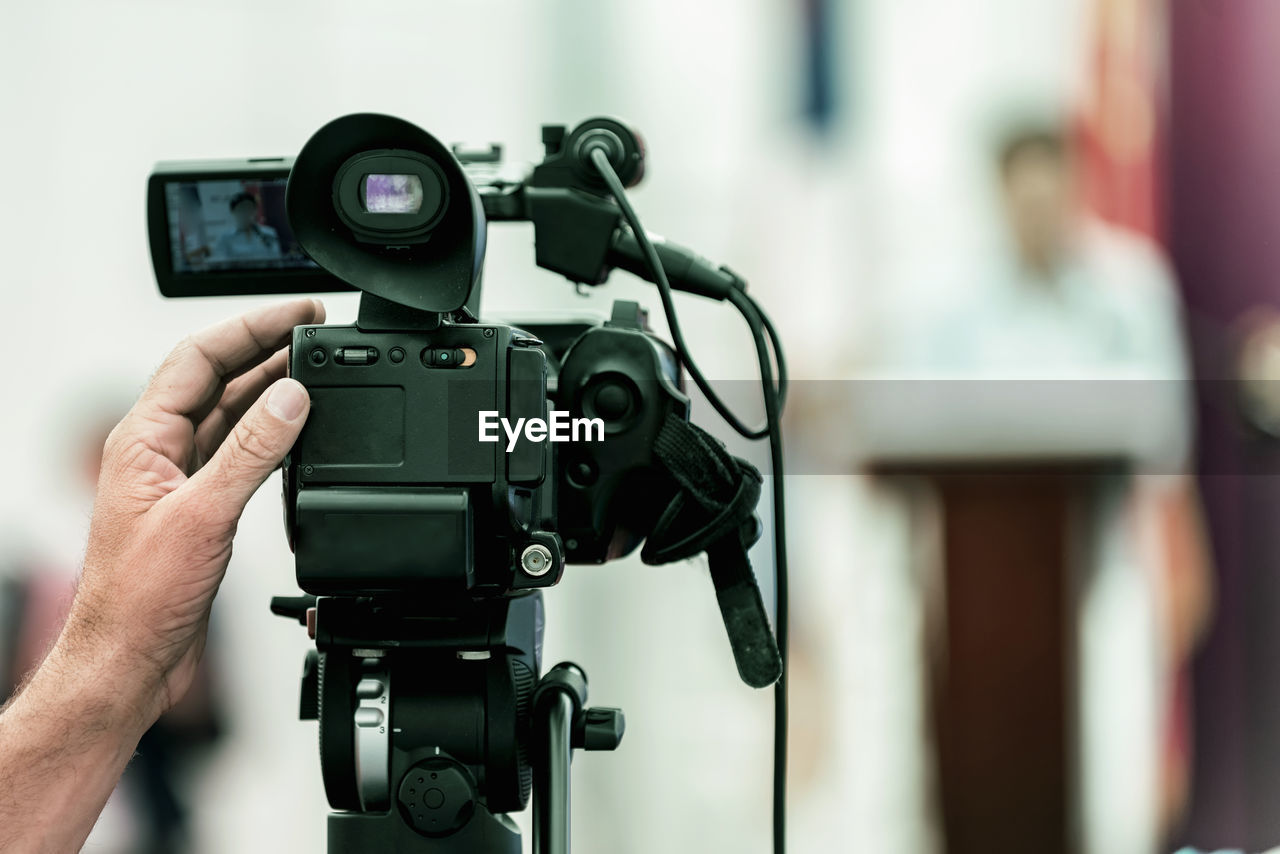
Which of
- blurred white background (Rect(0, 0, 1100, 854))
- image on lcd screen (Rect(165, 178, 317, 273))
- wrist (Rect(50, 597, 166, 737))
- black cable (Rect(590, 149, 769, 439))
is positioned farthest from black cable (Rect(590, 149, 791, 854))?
blurred white background (Rect(0, 0, 1100, 854))

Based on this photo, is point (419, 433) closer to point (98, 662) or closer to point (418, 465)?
point (418, 465)

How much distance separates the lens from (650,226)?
1.74 metres

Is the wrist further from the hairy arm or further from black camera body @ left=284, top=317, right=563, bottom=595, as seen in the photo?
black camera body @ left=284, top=317, right=563, bottom=595

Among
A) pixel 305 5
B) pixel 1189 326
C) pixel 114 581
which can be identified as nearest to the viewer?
pixel 114 581

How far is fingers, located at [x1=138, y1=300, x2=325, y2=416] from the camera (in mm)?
748

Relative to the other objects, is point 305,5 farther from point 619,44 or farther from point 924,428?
point 924,428

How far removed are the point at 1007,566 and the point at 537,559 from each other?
52.2 inches

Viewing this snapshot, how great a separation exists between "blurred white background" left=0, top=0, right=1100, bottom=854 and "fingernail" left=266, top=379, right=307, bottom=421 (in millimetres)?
1111

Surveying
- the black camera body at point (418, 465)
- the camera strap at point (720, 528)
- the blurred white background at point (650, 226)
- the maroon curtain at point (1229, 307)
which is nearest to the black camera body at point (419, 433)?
the black camera body at point (418, 465)

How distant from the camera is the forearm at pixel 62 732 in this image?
69 cm

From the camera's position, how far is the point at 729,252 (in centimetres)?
174

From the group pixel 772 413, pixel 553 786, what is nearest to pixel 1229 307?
pixel 772 413

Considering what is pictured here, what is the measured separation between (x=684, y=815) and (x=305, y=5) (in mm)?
1477

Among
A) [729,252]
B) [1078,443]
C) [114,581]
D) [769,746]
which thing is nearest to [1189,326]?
[1078,443]
